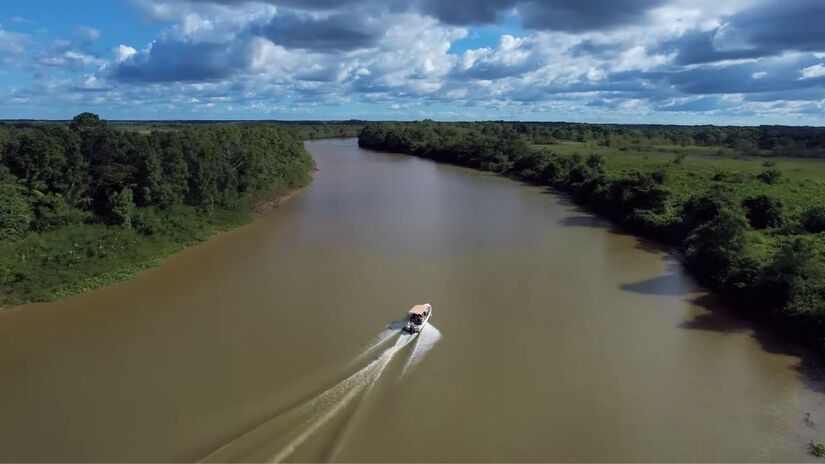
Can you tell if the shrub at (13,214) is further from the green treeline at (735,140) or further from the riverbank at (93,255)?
the green treeline at (735,140)

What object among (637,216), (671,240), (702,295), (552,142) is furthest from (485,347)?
(552,142)

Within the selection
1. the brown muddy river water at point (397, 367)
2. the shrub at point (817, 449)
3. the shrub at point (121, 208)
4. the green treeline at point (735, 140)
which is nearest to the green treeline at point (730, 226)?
the brown muddy river water at point (397, 367)

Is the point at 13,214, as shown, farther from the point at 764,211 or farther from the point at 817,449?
the point at 764,211

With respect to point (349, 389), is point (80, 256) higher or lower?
higher

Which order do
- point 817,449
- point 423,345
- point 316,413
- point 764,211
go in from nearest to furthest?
1. point 817,449
2. point 316,413
3. point 423,345
4. point 764,211

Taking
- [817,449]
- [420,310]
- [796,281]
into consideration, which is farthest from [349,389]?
[796,281]
